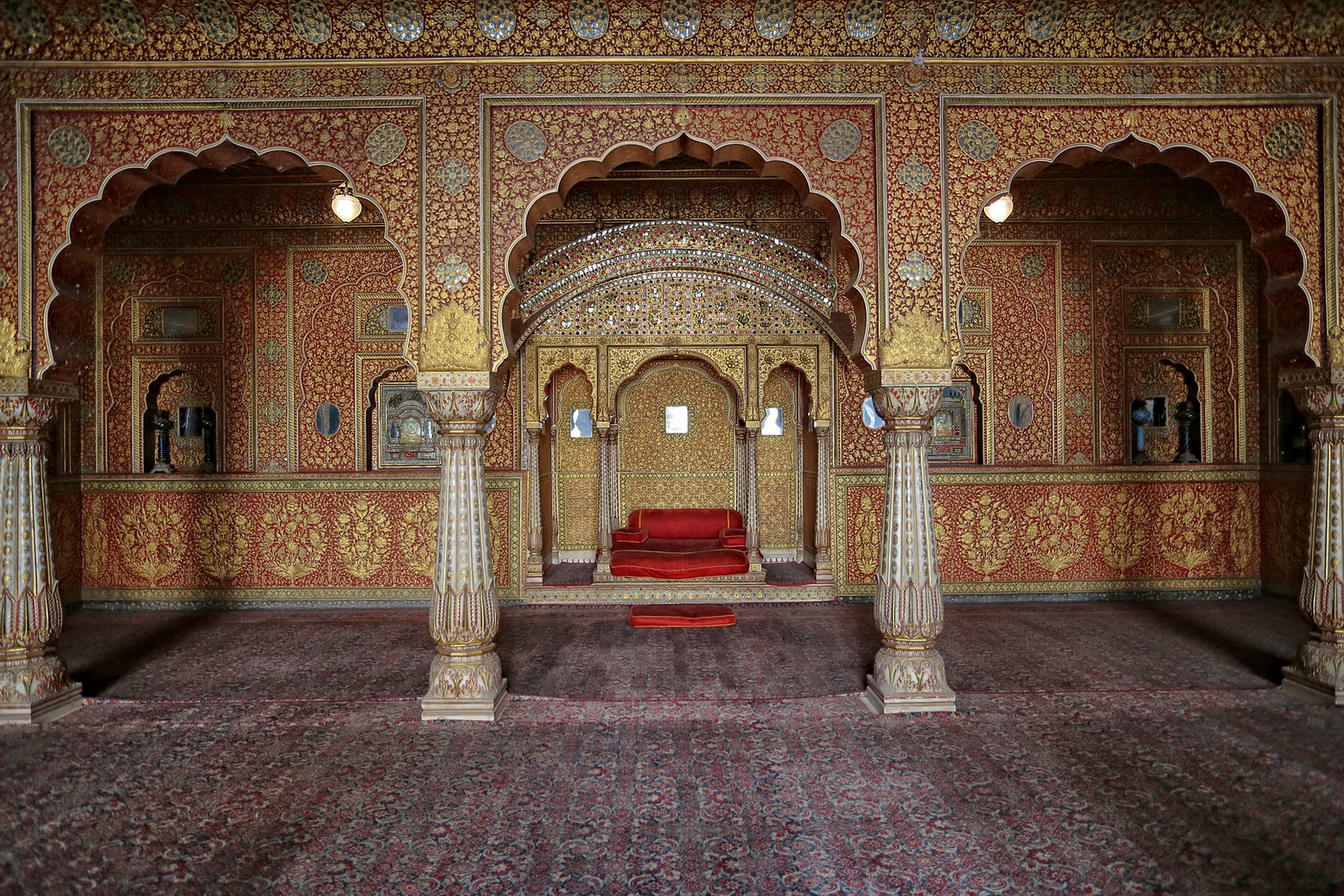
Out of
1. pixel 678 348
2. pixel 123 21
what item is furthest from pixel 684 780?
pixel 678 348

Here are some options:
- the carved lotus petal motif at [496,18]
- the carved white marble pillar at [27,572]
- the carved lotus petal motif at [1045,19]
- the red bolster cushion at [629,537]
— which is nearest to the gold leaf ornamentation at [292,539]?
the red bolster cushion at [629,537]

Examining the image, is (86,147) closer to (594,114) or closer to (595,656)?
(594,114)

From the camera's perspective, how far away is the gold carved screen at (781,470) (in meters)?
10.6

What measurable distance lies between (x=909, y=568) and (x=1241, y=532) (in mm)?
5990

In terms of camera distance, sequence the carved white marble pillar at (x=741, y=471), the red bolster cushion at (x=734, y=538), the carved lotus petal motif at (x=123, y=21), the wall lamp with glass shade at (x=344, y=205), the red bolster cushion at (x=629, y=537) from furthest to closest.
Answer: the carved white marble pillar at (x=741, y=471) < the red bolster cushion at (x=629, y=537) < the red bolster cushion at (x=734, y=538) < the wall lamp with glass shade at (x=344, y=205) < the carved lotus petal motif at (x=123, y=21)

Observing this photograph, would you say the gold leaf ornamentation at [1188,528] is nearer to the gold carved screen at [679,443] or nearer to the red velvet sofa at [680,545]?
the red velvet sofa at [680,545]

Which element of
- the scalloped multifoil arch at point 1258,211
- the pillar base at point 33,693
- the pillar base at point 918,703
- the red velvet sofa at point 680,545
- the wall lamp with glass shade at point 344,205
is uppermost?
the wall lamp with glass shade at point 344,205

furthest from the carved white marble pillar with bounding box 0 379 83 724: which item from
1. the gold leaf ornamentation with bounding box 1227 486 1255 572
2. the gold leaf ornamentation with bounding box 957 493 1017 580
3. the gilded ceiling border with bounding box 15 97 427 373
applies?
the gold leaf ornamentation with bounding box 1227 486 1255 572

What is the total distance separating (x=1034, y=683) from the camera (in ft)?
18.6

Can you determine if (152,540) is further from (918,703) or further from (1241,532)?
(1241,532)

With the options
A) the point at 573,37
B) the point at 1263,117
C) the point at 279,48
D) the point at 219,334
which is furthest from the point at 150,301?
the point at 1263,117

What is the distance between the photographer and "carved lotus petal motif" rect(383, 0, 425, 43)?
16.4 feet

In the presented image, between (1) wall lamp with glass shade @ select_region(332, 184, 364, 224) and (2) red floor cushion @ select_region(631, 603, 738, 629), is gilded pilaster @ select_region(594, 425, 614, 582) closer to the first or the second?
(2) red floor cushion @ select_region(631, 603, 738, 629)

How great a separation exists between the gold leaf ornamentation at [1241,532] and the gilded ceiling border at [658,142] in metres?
6.27
